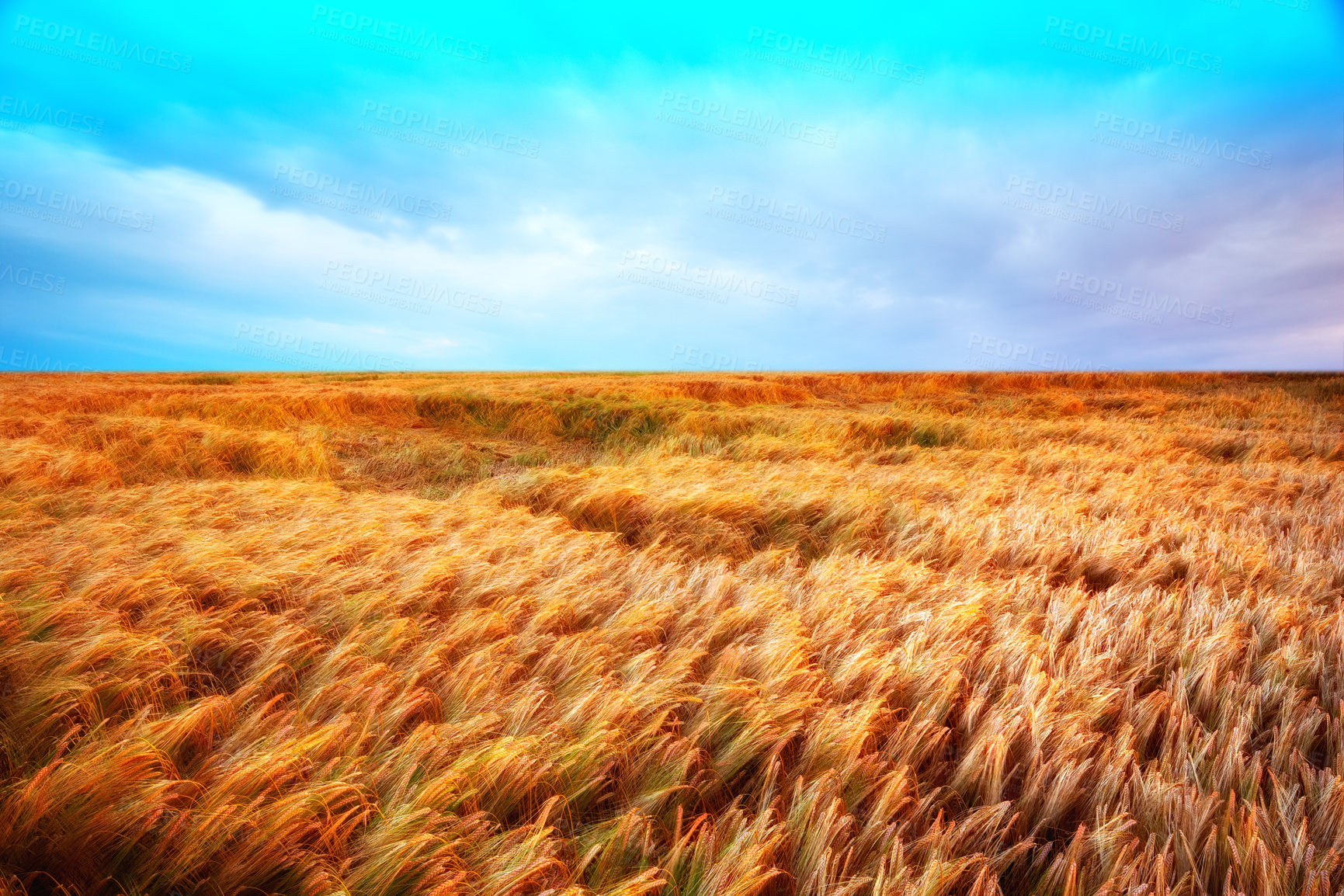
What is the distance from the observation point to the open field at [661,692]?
5.72 ft

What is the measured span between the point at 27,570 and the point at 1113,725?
17.4 ft

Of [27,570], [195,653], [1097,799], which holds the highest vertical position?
[27,570]

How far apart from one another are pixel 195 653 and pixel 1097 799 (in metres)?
3.66

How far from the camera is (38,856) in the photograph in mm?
1684

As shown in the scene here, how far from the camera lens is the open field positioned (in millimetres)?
1744

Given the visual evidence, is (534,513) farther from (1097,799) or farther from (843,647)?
(1097,799)

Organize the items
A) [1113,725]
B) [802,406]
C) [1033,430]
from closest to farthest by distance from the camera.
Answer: [1113,725] → [1033,430] → [802,406]

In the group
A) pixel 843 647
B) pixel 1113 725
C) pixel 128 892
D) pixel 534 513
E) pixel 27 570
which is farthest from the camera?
pixel 534 513

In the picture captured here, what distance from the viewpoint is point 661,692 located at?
249 centimetres

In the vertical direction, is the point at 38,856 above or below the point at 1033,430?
below

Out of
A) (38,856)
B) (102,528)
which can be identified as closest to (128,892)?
(38,856)

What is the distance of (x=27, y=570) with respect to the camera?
3219 mm

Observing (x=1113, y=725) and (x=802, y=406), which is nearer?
(x=1113, y=725)

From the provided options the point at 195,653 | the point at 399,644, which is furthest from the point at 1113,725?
the point at 195,653
